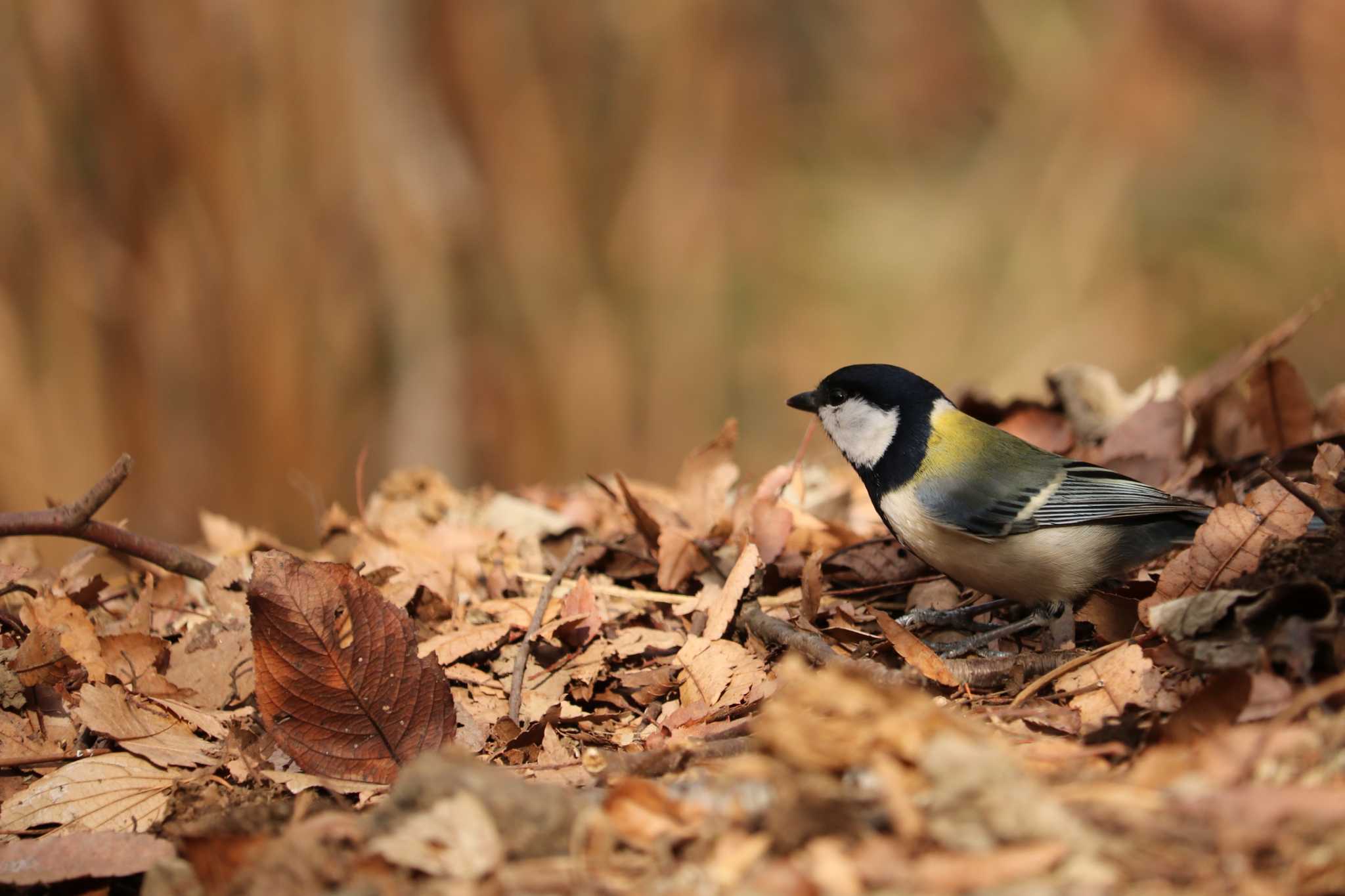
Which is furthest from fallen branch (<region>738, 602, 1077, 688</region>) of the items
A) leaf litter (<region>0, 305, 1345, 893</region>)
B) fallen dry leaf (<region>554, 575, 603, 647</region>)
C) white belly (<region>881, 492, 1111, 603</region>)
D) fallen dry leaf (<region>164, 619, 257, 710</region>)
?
fallen dry leaf (<region>164, 619, 257, 710</region>)

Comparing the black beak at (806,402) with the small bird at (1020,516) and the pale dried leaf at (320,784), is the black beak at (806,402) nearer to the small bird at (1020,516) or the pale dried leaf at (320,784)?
the small bird at (1020,516)

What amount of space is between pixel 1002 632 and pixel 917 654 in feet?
1.45

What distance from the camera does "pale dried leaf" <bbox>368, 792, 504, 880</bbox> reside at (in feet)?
4.24

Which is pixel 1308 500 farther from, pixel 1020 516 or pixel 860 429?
pixel 860 429

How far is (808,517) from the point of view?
9.47 feet

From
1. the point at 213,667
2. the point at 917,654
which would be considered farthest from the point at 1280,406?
the point at 213,667

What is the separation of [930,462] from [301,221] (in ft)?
12.9

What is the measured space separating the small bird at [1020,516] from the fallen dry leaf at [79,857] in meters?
1.60

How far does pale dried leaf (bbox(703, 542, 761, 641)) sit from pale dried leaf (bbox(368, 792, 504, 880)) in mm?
1029

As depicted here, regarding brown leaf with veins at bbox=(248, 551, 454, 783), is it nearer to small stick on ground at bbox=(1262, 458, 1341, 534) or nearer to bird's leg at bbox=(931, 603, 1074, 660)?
bird's leg at bbox=(931, 603, 1074, 660)

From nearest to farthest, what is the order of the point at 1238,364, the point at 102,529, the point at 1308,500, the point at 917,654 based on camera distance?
the point at 1308,500, the point at 917,654, the point at 102,529, the point at 1238,364

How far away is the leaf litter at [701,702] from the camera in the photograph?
1229 millimetres

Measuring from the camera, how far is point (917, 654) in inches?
79.7

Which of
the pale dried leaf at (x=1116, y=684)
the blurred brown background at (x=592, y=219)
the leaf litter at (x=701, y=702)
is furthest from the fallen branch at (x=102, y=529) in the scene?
the blurred brown background at (x=592, y=219)
